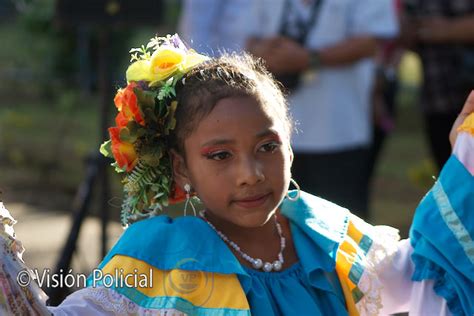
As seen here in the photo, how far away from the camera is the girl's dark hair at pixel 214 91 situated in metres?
2.63

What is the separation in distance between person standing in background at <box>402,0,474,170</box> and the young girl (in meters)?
2.07

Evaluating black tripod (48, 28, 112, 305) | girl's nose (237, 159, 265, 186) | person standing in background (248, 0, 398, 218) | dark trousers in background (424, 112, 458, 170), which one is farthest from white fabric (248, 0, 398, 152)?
girl's nose (237, 159, 265, 186)

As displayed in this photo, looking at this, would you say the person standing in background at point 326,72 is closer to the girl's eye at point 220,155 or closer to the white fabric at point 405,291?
the white fabric at point 405,291

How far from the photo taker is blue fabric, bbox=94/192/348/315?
255 centimetres

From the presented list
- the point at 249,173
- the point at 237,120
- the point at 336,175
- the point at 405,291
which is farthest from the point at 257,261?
the point at 336,175

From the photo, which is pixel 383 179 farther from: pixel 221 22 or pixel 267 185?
pixel 267 185

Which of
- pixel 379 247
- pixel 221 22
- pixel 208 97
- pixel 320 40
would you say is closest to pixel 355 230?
pixel 379 247

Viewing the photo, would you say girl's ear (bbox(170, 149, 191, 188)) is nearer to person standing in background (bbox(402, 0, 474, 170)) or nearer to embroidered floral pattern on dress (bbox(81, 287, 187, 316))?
embroidered floral pattern on dress (bbox(81, 287, 187, 316))

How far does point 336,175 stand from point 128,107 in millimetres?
2037

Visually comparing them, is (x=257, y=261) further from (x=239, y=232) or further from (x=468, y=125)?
(x=468, y=125)

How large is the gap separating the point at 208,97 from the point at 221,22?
7.47 feet

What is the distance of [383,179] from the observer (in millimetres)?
8266

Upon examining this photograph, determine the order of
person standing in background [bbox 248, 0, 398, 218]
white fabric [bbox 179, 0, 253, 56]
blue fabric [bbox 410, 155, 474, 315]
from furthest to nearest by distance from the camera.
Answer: white fabric [bbox 179, 0, 253, 56]
person standing in background [bbox 248, 0, 398, 218]
blue fabric [bbox 410, 155, 474, 315]

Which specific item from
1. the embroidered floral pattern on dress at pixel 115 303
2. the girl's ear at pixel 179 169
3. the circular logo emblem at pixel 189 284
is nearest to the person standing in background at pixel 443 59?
the girl's ear at pixel 179 169
